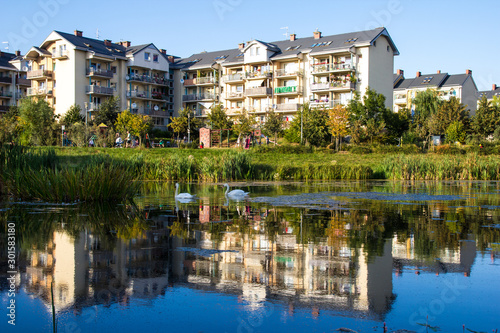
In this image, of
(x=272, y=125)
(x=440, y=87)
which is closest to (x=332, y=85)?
(x=272, y=125)

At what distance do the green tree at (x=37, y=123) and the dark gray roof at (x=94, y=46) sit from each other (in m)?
11.8

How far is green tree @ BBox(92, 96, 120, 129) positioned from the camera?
2650 inches

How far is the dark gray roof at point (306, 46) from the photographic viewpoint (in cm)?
6525

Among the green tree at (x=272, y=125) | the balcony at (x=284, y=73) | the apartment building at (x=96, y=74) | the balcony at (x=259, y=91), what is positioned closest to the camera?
the green tree at (x=272, y=125)

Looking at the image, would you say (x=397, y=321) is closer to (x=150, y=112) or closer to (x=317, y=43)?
(x=317, y=43)

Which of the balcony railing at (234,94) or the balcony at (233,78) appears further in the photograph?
the balcony railing at (234,94)

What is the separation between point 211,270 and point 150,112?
73461 mm

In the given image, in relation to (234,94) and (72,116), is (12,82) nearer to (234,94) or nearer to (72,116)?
(72,116)

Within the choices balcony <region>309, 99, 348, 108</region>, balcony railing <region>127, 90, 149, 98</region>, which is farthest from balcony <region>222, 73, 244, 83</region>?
balcony <region>309, 99, 348, 108</region>

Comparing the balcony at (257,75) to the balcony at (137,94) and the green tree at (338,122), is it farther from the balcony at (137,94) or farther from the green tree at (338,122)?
the green tree at (338,122)

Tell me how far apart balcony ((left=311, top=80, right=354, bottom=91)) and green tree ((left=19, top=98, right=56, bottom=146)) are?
32.7 metres

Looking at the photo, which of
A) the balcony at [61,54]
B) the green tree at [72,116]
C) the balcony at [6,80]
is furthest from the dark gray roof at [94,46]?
the balcony at [6,80]

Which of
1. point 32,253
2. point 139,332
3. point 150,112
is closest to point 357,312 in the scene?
point 139,332

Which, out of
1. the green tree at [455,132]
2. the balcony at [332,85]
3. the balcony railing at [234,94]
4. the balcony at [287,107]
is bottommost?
the green tree at [455,132]
